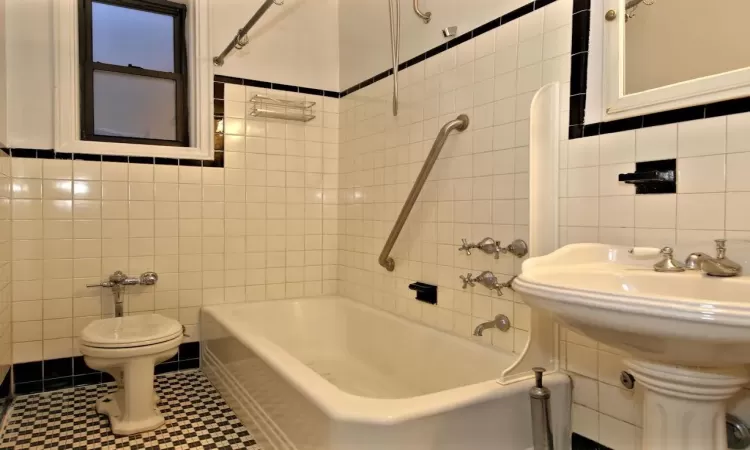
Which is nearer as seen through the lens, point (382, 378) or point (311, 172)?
point (382, 378)

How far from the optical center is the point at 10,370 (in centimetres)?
234

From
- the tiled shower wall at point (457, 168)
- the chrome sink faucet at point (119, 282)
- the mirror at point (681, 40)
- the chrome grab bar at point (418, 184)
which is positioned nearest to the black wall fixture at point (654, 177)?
the mirror at point (681, 40)

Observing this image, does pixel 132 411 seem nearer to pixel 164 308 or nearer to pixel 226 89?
pixel 164 308

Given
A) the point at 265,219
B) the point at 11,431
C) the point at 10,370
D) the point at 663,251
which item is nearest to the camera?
the point at 663,251

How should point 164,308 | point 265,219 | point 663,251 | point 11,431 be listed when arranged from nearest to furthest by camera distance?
point 663,251
point 11,431
point 164,308
point 265,219

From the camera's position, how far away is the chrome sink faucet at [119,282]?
2486 mm

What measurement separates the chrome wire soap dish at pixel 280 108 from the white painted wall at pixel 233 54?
133 mm

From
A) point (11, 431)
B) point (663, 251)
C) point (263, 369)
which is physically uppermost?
point (663, 251)

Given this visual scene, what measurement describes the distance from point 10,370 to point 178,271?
2.85ft

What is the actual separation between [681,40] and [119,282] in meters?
2.56

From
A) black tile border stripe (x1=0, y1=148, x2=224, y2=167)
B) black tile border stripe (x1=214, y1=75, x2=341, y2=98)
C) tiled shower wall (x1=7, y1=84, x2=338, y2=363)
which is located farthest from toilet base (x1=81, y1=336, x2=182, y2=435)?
black tile border stripe (x1=214, y1=75, x2=341, y2=98)

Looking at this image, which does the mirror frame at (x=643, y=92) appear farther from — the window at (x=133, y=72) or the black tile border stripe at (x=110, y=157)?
the window at (x=133, y=72)

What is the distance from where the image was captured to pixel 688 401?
1.09m

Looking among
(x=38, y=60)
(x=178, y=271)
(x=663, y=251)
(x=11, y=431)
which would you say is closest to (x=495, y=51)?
(x=663, y=251)
